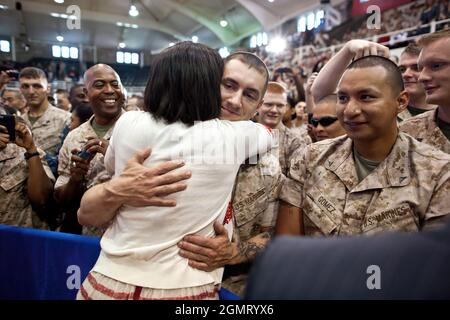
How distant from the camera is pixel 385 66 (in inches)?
53.2

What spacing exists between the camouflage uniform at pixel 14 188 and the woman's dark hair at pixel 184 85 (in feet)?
4.34

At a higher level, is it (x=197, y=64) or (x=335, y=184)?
(x=197, y=64)

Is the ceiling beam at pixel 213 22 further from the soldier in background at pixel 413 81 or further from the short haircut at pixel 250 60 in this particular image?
the short haircut at pixel 250 60

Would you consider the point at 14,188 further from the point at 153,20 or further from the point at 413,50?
the point at 153,20

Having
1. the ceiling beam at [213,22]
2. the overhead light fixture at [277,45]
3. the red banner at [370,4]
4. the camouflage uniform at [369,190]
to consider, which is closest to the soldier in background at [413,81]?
the camouflage uniform at [369,190]

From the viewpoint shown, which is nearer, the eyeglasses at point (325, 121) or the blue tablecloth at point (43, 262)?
the blue tablecloth at point (43, 262)

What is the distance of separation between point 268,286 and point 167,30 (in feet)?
57.3

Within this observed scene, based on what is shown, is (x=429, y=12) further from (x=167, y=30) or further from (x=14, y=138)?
(x=167, y=30)

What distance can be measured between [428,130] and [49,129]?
3.15m

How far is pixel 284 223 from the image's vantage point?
1.43 meters

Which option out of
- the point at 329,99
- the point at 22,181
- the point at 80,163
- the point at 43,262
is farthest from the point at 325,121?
the point at 22,181

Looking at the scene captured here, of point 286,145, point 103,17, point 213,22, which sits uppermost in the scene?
point 213,22

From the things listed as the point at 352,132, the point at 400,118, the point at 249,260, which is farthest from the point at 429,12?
the point at 249,260

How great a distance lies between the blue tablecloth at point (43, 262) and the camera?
1.54 metres
